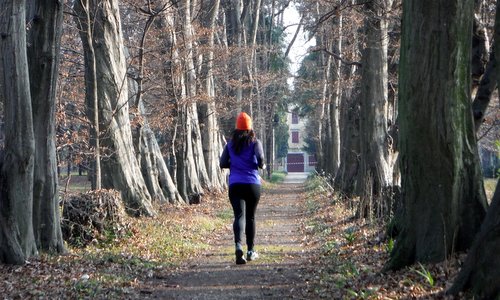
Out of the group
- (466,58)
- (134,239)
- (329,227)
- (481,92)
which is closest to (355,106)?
(329,227)

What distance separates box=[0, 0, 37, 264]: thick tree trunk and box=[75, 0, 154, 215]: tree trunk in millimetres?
7469

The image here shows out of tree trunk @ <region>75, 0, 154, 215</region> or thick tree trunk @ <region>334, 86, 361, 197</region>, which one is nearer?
tree trunk @ <region>75, 0, 154, 215</region>

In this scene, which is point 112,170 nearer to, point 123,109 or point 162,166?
point 123,109

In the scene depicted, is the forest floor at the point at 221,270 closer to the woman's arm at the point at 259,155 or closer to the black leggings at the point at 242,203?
the black leggings at the point at 242,203

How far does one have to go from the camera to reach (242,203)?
38.1 feet

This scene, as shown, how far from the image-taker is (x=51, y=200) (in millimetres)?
11820

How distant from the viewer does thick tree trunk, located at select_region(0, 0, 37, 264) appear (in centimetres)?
1018

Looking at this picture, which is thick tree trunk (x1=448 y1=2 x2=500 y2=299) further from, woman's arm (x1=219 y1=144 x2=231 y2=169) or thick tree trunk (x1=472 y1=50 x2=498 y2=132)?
woman's arm (x1=219 y1=144 x2=231 y2=169)

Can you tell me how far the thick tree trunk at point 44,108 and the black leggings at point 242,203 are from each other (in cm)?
285

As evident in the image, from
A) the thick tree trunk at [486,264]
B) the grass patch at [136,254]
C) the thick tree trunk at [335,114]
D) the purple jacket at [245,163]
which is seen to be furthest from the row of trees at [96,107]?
the thick tree trunk at [486,264]

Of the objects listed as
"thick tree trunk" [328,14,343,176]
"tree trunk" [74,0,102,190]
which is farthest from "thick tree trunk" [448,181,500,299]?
"thick tree trunk" [328,14,343,176]

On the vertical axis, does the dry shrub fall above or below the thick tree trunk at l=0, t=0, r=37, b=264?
below

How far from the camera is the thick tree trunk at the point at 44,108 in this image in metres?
11.4

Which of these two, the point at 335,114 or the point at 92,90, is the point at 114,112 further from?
the point at 335,114
